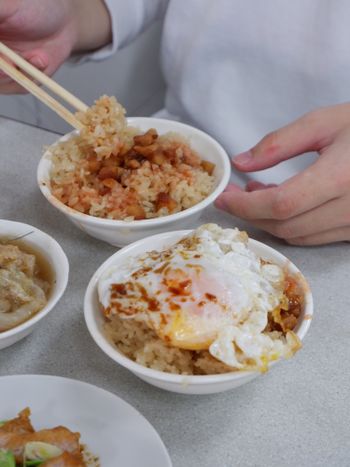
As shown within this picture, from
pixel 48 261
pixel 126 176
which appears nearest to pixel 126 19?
pixel 126 176

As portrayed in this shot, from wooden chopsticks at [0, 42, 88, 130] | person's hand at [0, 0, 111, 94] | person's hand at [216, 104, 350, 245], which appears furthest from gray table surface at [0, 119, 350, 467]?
person's hand at [0, 0, 111, 94]

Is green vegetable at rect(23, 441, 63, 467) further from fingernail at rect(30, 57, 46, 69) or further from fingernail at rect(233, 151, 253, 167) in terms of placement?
fingernail at rect(30, 57, 46, 69)

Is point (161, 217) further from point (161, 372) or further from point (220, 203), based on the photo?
point (161, 372)

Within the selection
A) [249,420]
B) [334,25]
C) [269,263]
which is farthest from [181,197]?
[334,25]

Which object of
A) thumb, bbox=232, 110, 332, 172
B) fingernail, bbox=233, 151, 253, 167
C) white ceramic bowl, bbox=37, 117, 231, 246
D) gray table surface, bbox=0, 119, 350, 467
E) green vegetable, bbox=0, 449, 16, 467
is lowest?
gray table surface, bbox=0, 119, 350, 467

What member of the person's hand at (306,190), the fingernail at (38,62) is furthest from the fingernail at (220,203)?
the fingernail at (38,62)
